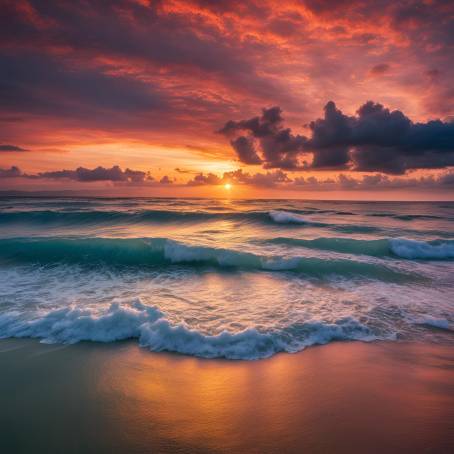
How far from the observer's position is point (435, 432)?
2990mm

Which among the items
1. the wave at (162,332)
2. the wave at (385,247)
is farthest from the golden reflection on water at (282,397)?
the wave at (385,247)

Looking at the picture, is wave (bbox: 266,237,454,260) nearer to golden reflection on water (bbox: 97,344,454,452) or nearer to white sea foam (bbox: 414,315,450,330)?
white sea foam (bbox: 414,315,450,330)

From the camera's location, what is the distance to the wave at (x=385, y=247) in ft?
42.4

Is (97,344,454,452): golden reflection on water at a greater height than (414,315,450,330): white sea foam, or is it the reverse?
(97,344,454,452): golden reflection on water

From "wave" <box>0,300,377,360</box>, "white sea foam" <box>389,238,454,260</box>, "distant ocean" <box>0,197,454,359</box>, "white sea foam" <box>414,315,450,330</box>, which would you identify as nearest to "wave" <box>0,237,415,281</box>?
"distant ocean" <box>0,197,454,359</box>

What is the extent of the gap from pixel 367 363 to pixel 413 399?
32.9 inches

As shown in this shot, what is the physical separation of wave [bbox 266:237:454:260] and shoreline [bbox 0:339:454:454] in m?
8.92

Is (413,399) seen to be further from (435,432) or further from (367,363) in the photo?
(367,363)

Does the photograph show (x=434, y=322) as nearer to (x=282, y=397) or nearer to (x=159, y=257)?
(x=282, y=397)

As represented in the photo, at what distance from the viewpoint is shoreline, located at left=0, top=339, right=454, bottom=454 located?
2855mm

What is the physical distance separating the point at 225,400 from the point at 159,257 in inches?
336

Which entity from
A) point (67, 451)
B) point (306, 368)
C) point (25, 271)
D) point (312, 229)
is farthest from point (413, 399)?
point (312, 229)

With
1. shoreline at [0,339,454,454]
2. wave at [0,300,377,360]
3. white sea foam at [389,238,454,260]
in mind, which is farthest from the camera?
white sea foam at [389,238,454,260]

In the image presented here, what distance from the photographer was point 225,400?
3.51 meters
